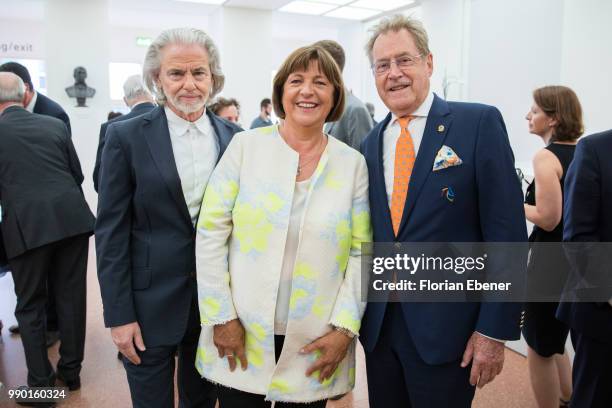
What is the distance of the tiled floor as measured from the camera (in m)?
2.81

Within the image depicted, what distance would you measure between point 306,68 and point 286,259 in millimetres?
601

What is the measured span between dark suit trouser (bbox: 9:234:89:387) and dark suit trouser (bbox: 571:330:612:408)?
2.72 metres

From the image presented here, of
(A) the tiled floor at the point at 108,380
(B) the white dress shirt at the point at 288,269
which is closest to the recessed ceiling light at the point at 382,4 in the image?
(A) the tiled floor at the point at 108,380

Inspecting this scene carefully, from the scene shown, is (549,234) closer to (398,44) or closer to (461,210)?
(461,210)

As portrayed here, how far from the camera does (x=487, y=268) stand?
1467 mm

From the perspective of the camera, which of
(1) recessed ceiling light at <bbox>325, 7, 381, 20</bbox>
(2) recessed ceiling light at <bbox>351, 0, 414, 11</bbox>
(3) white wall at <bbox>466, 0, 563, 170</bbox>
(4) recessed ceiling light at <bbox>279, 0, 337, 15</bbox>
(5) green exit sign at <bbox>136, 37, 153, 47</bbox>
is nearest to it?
(3) white wall at <bbox>466, 0, 563, 170</bbox>

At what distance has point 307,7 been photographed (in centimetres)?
851

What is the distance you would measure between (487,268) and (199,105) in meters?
1.11

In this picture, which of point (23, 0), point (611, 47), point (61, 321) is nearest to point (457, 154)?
point (61, 321)

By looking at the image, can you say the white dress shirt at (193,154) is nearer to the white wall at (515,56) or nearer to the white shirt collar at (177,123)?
the white shirt collar at (177,123)

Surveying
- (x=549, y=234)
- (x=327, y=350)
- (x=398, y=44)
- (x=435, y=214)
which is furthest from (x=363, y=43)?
(x=327, y=350)

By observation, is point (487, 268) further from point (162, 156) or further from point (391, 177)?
point (162, 156)

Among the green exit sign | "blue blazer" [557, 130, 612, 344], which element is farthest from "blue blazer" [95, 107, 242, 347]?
the green exit sign

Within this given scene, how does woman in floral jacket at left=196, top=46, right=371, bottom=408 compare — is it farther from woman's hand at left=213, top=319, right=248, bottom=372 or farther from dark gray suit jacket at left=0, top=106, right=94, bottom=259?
dark gray suit jacket at left=0, top=106, right=94, bottom=259
